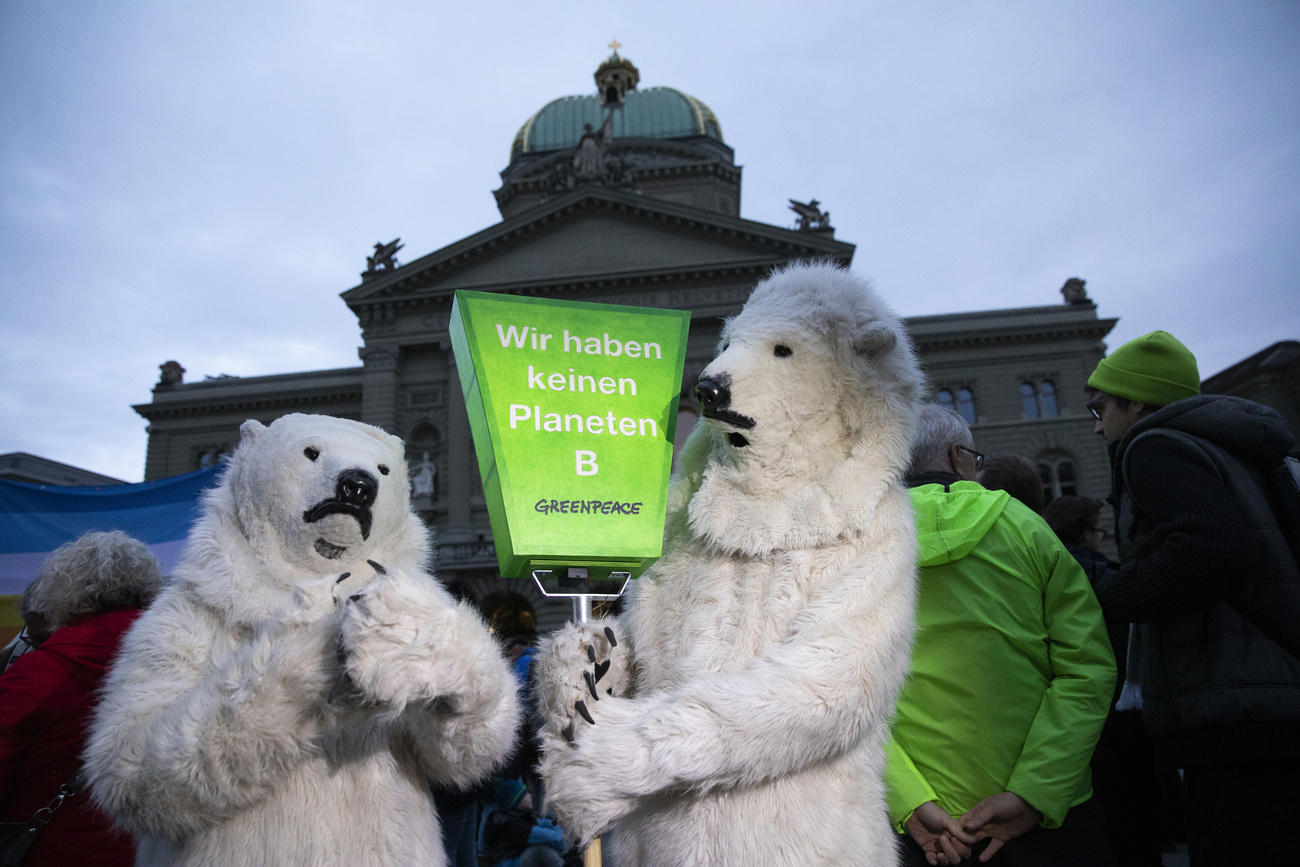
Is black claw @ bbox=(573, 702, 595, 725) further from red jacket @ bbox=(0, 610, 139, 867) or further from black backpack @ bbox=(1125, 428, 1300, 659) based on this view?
red jacket @ bbox=(0, 610, 139, 867)

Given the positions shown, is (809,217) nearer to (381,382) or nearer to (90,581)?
(381,382)

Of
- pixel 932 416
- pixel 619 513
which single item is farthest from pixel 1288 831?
pixel 619 513

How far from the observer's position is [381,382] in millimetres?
31844

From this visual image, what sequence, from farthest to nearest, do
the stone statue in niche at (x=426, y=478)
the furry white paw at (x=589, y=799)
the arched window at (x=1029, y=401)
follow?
the arched window at (x=1029, y=401) < the stone statue in niche at (x=426, y=478) < the furry white paw at (x=589, y=799)

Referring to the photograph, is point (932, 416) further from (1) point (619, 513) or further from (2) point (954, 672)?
(1) point (619, 513)

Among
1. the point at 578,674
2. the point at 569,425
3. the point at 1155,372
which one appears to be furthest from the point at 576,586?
the point at 1155,372

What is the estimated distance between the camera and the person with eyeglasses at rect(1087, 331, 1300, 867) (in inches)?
83.0

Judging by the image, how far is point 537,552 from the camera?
1974 mm

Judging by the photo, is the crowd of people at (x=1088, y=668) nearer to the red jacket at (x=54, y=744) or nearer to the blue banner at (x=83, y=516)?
the red jacket at (x=54, y=744)

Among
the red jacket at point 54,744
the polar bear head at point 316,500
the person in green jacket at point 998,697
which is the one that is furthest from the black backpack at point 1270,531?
the red jacket at point 54,744

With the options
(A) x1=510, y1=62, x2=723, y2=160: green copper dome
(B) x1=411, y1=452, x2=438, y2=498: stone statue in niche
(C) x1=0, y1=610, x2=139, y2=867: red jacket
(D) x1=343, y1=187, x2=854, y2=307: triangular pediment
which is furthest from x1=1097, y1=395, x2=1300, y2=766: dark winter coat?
(A) x1=510, y1=62, x2=723, y2=160: green copper dome

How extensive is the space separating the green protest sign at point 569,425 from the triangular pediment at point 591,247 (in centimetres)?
2971

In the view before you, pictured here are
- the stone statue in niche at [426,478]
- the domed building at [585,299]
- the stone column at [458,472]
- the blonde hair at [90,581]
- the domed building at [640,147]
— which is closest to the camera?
the blonde hair at [90,581]

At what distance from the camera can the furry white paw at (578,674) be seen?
1639 millimetres
